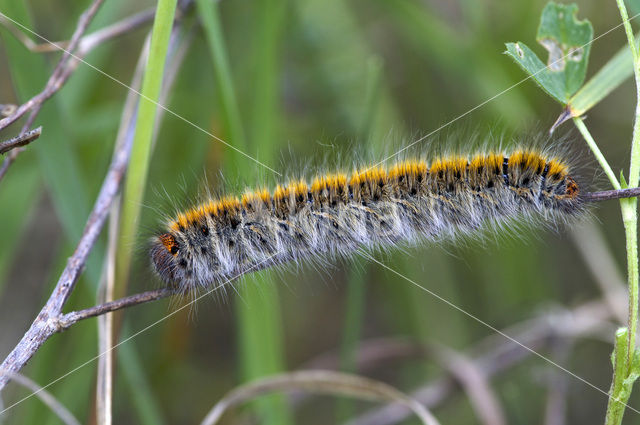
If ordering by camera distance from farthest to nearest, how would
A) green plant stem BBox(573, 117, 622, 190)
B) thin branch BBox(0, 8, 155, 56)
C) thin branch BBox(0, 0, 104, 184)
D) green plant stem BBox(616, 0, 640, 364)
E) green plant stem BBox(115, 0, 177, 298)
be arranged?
thin branch BBox(0, 8, 155, 56) → thin branch BBox(0, 0, 104, 184) → green plant stem BBox(115, 0, 177, 298) → green plant stem BBox(573, 117, 622, 190) → green plant stem BBox(616, 0, 640, 364)

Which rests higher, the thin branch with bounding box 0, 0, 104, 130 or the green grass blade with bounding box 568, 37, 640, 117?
the thin branch with bounding box 0, 0, 104, 130

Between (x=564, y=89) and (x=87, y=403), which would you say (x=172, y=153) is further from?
(x=564, y=89)

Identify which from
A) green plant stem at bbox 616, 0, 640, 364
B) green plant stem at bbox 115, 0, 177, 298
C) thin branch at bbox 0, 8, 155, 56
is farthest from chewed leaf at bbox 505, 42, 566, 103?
thin branch at bbox 0, 8, 155, 56

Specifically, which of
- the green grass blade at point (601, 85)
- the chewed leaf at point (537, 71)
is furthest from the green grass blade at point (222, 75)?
the green grass blade at point (601, 85)

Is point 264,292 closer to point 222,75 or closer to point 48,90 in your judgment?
point 222,75

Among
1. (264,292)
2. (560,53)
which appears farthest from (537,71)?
(264,292)

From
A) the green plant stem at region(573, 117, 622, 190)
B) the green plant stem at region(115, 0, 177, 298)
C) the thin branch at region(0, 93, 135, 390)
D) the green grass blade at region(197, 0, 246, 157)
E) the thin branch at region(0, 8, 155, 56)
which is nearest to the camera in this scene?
the green plant stem at region(573, 117, 622, 190)

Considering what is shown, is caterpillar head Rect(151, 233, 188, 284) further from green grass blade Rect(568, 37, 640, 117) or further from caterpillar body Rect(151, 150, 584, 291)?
green grass blade Rect(568, 37, 640, 117)

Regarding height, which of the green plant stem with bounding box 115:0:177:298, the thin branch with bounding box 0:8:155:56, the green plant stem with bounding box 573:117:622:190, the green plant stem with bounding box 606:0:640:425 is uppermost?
the thin branch with bounding box 0:8:155:56
